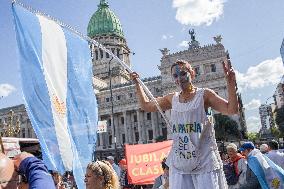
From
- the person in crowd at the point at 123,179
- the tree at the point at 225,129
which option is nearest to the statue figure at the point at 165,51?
the tree at the point at 225,129

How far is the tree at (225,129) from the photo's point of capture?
49500 millimetres

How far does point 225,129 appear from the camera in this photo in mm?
49938

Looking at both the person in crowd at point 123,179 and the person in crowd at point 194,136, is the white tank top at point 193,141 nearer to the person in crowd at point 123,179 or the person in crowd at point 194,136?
the person in crowd at point 194,136

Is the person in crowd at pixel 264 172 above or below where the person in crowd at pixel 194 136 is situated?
below

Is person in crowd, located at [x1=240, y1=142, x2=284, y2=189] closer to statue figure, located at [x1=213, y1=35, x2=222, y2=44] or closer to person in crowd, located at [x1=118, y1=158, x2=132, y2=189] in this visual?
person in crowd, located at [x1=118, y1=158, x2=132, y2=189]

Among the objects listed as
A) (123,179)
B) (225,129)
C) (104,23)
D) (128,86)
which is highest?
(104,23)

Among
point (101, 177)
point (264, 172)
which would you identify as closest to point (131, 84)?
point (264, 172)

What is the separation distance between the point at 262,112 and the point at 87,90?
184m

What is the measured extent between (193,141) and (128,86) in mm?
70402

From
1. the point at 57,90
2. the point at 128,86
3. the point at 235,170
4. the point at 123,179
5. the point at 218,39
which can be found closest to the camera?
the point at 57,90

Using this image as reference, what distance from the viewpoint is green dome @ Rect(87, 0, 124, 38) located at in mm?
84250

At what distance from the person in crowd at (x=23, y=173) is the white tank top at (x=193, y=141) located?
2004 millimetres

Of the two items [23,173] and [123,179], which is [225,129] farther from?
[23,173]

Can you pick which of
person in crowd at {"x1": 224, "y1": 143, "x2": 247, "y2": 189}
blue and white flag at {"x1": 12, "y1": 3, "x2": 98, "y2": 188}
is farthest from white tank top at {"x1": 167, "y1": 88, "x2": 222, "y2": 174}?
person in crowd at {"x1": 224, "y1": 143, "x2": 247, "y2": 189}
